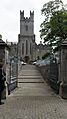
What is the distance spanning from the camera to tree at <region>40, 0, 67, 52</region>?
5256 centimetres

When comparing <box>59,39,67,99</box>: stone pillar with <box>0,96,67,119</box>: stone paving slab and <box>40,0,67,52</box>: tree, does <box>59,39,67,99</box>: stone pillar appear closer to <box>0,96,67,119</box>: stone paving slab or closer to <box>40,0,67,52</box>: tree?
<box>0,96,67,119</box>: stone paving slab

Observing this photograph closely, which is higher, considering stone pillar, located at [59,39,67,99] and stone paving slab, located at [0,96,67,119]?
stone pillar, located at [59,39,67,99]

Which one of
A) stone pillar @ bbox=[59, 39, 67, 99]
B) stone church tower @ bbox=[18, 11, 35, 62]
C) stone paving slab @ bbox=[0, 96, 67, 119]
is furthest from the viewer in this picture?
stone church tower @ bbox=[18, 11, 35, 62]

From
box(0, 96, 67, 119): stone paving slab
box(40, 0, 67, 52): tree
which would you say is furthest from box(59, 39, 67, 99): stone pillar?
box(40, 0, 67, 52): tree

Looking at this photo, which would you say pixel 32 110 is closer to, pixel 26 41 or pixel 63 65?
pixel 63 65

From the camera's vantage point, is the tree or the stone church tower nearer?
the tree

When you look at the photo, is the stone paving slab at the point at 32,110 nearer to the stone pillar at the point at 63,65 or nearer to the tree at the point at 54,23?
the stone pillar at the point at 63,65

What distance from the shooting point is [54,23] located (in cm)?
5181

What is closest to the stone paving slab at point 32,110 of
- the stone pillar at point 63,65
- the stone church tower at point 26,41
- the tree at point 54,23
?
the stone pillar at point 63,65

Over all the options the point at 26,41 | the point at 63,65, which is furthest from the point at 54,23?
the point at 26,41

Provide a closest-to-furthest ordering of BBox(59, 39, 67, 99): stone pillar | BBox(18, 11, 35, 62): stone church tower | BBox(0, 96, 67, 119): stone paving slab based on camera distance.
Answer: BBox(0, 96, 67, 119): stone paving slab < BBox(59, 39, 67, 99): stone pillar < BBox(18, 11, 35, 62): stone church tower

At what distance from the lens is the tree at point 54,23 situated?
52.6m

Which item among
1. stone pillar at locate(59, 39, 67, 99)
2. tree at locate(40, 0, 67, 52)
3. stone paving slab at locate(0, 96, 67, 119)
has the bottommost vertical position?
stone paving slab at locate(0, 96, 67, 119)

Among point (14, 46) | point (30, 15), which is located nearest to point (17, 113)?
point (14, 46)
